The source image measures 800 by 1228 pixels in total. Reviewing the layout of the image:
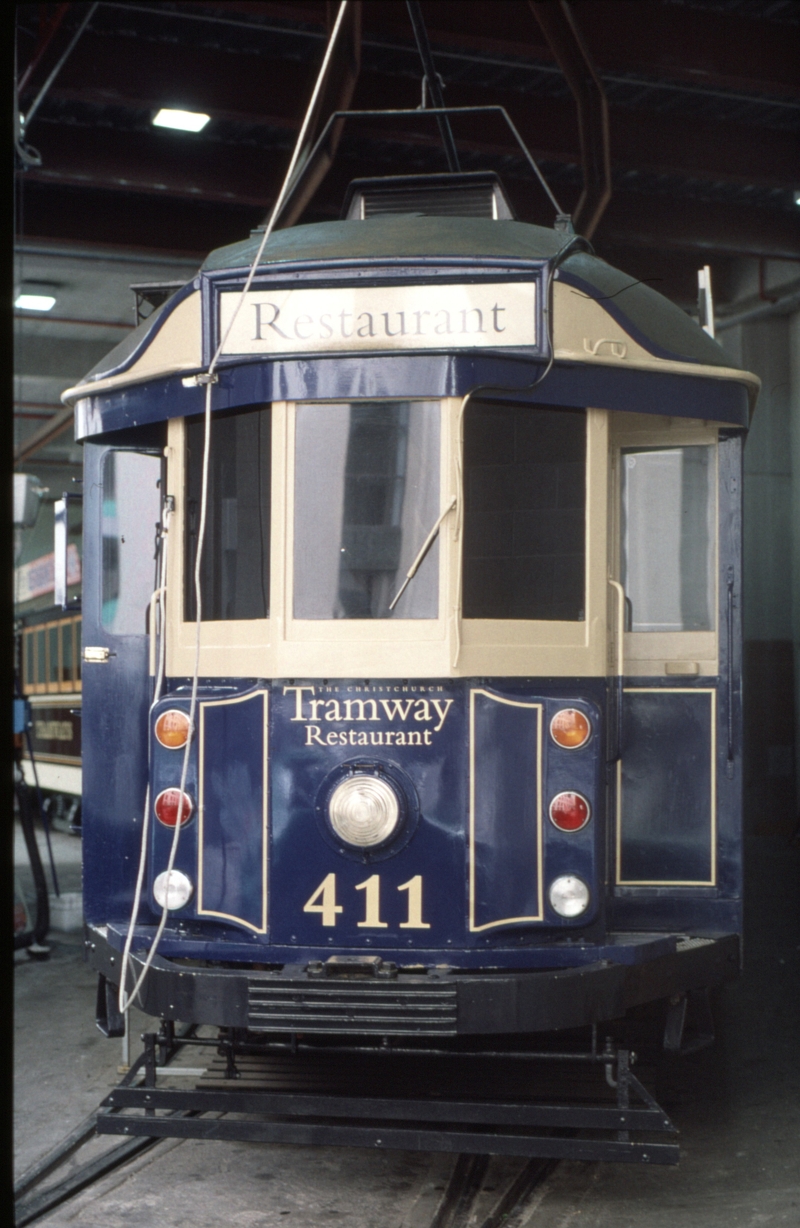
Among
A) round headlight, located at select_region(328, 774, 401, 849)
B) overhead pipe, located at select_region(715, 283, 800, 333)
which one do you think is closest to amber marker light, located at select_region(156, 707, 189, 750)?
round headlight, located at select_region(328, 774, 401, 849)

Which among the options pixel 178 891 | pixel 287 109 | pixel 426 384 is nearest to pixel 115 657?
pixel 178 891

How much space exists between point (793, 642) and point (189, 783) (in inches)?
364

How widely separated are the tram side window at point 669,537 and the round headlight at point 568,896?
1110 millimetres

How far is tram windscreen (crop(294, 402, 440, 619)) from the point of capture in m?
4.12

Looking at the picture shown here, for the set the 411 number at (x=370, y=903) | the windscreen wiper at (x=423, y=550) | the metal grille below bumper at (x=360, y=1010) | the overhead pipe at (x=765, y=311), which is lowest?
the metal grille below bumper at (x=360, y=1010)

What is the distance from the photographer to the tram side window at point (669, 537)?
15.6 feet

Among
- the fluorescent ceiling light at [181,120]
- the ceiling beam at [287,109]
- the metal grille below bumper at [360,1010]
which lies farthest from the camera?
the fluorescent ceiling light at [181,120]

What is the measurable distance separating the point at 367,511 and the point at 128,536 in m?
1.21

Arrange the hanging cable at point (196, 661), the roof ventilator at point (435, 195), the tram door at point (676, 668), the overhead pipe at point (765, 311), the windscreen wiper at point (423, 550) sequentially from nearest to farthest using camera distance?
the hanging cable at point (196, 661)
the windscreen wiper at point (423, 550)
the tram door at point (676, 668)
the roof ventilator at point (435, 195)
the overhead pipe at point (765, 311)

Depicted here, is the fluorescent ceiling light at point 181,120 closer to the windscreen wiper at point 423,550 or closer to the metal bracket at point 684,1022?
the windscreen wiper at point 423,550

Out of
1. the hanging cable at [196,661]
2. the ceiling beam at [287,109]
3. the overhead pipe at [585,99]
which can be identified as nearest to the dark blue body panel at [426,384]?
the hanging cable at [196,661]

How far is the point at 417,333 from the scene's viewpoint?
4086 millimetres

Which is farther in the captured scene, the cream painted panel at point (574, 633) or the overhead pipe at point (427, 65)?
the overhead pipe at point (427, 65)

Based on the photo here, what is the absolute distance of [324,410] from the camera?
417cm
